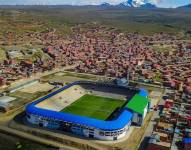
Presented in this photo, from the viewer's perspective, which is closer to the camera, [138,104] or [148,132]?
[148,132]

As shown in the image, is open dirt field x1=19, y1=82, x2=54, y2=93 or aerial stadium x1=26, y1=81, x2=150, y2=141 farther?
open dirt field x1=19, y1=82, x2=54, y2=93

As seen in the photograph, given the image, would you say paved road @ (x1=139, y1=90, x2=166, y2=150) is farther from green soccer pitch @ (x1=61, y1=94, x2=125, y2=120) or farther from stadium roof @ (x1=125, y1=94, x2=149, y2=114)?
green soccer pitch @ (x1=61, y1=94, x2=125, y2=120)

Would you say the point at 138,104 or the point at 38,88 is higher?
the point at 138,104

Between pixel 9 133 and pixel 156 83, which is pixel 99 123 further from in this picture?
pixel 156 83

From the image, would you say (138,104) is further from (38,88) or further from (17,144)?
(38,88)

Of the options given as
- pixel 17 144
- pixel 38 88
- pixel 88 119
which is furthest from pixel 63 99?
pixel 17 144

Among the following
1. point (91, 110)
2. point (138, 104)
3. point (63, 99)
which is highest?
point (138, 104)

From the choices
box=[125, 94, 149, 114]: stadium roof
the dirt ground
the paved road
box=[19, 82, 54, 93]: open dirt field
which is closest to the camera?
the dirt ground

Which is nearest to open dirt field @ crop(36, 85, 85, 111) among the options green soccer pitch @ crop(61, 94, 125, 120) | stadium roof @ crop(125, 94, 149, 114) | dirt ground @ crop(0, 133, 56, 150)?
green soccer pitch @ crop(61, 94, 125, 120)
